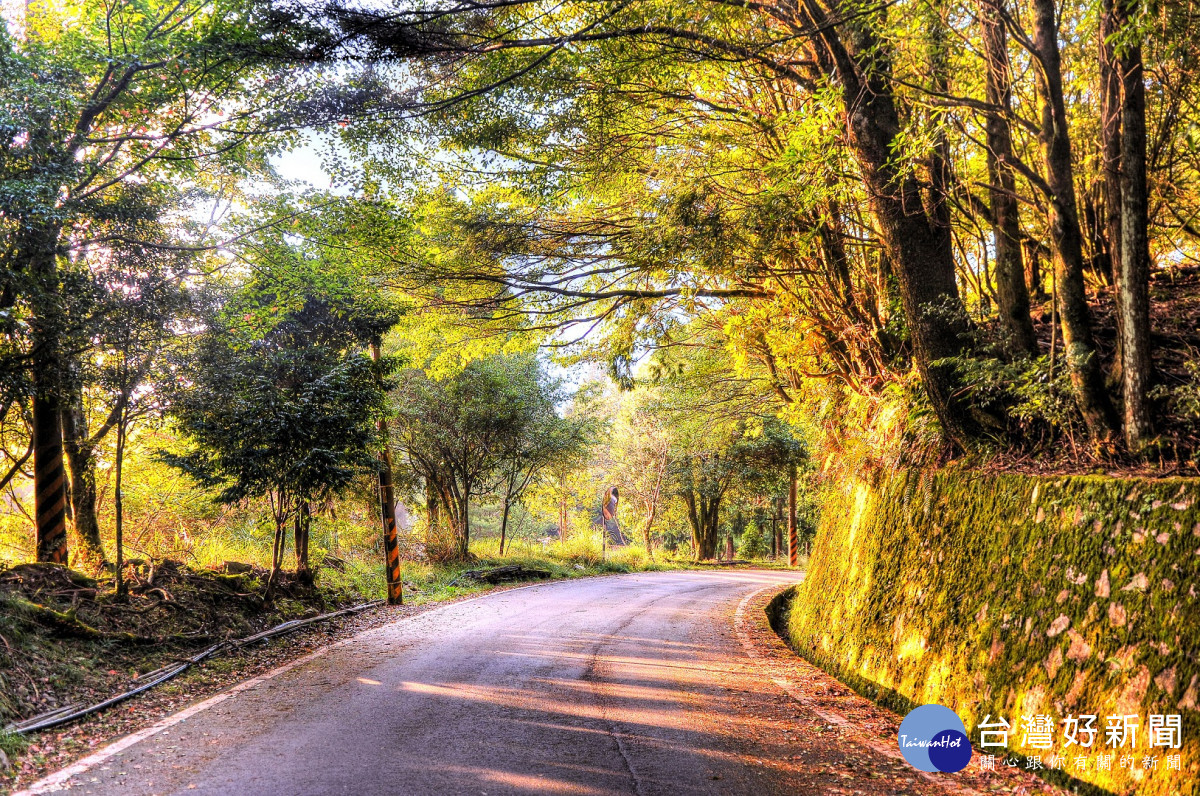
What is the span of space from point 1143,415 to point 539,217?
687cm

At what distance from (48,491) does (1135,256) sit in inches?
466

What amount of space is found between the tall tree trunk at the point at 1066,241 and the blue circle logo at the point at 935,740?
2.26 m

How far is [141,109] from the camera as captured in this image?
7477 mm

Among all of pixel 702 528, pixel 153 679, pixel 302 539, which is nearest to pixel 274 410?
pixel 302 539

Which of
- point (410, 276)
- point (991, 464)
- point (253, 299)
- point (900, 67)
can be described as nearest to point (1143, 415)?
point (991, 464)

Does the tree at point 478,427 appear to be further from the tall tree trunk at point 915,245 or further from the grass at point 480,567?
the tall tree trunk at point 915,245

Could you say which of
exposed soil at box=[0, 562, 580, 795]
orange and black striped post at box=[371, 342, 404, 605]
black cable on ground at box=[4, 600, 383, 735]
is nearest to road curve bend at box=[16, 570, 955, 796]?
exposed soil at box=[0, 562, 580, 795]

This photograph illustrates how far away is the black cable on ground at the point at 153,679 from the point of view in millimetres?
4484

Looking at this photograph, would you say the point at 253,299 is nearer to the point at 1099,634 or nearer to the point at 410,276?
the point at 410,276

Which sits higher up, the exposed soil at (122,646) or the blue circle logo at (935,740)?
the exposed soil at (122,646)

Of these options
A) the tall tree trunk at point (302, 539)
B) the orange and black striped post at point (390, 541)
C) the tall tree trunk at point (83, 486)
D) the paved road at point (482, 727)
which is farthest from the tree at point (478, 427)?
the paved road at point (482, 727)

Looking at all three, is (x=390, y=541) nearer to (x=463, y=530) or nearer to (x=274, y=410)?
(x=274, y=410)

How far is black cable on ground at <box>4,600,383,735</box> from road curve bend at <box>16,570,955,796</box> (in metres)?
0.74

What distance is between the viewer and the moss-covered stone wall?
313 centimetres
